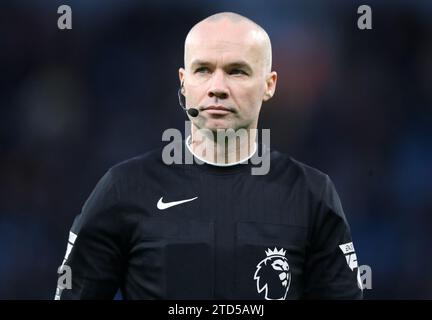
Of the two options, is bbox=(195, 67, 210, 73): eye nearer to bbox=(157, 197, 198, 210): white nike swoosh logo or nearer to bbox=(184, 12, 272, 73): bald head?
bbox=(184, 12, 272, 73): bald head

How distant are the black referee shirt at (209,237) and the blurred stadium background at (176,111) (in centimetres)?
276

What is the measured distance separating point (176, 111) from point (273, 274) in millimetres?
3163

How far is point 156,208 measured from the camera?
121 inches

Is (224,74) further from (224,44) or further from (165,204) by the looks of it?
(165,204)

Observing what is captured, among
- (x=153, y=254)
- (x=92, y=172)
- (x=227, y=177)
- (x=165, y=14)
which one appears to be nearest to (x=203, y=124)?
(x=227, y=177)

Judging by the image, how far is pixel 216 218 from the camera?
3.07 metres

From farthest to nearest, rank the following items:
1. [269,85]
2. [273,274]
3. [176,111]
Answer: [176,111] → [269,85] → [273,274]

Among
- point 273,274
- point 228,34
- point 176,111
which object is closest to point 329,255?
point 273,274

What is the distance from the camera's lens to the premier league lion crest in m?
3.02

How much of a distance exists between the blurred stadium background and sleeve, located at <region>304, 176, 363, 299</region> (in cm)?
276

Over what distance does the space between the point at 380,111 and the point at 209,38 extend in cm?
356

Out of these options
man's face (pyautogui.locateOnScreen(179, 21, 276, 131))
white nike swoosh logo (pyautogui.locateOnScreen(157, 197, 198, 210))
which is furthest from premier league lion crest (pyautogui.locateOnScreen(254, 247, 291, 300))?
man's face (pyautogui.locateOnScreen(179, 21, 276, 131))

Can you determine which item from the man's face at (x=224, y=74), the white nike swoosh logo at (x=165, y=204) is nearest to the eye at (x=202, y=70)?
the man's face at (x=224, y=74)

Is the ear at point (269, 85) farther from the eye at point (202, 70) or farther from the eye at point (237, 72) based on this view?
the eye at point (202, 70)
